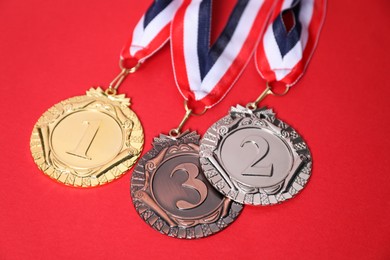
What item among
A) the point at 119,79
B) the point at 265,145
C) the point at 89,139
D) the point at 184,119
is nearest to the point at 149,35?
the point at 119,79

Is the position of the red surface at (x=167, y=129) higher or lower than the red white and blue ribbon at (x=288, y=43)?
lower

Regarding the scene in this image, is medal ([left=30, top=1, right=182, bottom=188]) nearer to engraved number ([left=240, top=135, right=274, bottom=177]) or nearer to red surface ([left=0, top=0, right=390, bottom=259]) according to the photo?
red surface ([left=0, top=0, right=390, bottom=259])

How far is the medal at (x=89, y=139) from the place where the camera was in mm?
1355

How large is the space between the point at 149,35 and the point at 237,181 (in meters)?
0.62

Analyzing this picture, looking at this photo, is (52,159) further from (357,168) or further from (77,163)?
(357,168)

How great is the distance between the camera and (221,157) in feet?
4.53

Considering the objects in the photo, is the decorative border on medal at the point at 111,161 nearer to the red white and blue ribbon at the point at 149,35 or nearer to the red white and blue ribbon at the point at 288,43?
the red white and blue ribbon at the point at 149,35

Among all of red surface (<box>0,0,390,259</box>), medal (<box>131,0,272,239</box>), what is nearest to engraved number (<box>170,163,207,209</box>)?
medal (<box>131,0,272,239</box>)

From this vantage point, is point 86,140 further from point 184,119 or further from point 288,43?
point 288,43

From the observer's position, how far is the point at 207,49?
5.33 feet

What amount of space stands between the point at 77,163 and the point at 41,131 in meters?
0.17

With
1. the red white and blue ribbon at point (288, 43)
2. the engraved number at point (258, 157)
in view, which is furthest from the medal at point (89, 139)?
the red white and blue ribbon at point (288, 43)

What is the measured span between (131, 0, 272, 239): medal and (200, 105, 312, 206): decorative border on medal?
30 mm

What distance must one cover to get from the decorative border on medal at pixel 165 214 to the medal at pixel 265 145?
0.17ft
